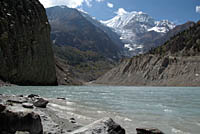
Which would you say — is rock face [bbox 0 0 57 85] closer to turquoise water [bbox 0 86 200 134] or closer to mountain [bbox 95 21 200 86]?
turquoise water [bbox 0 86 200 134]

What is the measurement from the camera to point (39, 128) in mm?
6859

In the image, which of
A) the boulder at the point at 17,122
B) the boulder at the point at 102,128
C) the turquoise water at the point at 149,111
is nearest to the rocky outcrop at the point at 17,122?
the boulder at the point at 17,122

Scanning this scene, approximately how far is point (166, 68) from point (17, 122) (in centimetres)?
10542

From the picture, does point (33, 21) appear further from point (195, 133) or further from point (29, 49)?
point (195, 133)

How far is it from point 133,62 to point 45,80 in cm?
7214

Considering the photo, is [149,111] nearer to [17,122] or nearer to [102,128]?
[102,128]

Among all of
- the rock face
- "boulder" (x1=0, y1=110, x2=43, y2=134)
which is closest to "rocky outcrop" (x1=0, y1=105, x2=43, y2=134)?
"boulder" (x1=0, y1=110, x2=43, y2=134)

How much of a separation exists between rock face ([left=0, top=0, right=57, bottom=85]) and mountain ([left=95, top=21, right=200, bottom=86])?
56.1 metres

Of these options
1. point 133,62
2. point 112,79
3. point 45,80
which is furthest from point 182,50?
point 45,80

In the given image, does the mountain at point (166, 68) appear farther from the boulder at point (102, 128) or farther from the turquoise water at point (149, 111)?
the boulder at point (102, 128)

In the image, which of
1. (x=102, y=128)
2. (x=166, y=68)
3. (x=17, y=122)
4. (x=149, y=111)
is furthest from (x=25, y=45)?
(x=166, y=68)

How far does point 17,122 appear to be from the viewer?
637 centimetres

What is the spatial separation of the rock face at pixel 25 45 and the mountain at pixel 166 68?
5608 centimetres

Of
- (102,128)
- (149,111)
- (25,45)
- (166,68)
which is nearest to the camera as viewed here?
(102,128)
